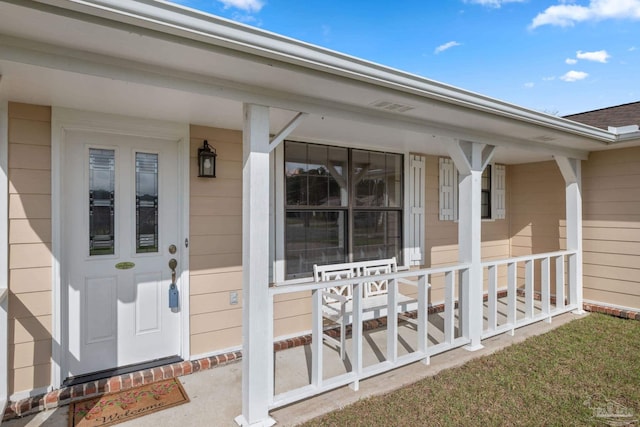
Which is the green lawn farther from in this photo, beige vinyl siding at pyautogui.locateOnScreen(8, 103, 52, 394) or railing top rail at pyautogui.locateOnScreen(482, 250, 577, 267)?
beige vinyl siding at pyautogui.locateOnScreen(8, 103, 52, 394)

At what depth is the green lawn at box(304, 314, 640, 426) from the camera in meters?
2.47

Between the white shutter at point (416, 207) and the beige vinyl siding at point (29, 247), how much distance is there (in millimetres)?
3869

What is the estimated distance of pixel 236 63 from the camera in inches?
80.0

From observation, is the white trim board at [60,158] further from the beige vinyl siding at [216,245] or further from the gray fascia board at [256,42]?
the gray fascia board at [256,42]

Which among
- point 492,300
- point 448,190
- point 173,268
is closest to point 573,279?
point 492,300

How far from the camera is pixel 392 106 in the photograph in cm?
283

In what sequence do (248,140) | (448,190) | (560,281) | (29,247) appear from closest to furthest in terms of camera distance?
(248,140) → (29,247) → (560,281) → (448,190)

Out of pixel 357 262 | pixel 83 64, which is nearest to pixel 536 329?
→ pixel 357 262

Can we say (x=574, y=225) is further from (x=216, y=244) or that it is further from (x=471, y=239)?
(x=216, y=244)

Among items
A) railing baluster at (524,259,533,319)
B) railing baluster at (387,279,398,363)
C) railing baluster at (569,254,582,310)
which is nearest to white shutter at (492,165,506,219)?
railing baluster at (569,254,582,310)

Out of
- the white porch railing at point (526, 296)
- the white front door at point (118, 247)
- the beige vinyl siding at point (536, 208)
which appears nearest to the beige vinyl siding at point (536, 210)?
the beige vinyl siding at point (536, 208)

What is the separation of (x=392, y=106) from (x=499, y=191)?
3.84 m

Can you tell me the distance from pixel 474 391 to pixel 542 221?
Result: 386cm

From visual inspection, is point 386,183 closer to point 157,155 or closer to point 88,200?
point 157,155
